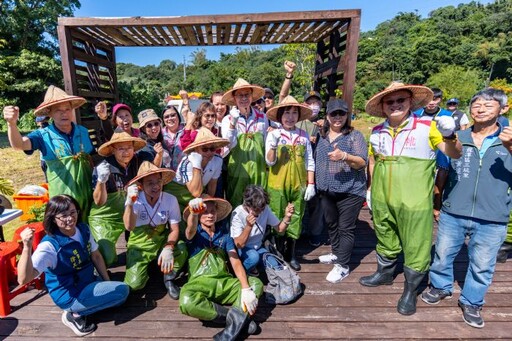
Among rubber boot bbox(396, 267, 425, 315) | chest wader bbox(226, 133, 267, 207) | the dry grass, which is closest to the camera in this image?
rubber boot bbox(396, 267, 425, 315)

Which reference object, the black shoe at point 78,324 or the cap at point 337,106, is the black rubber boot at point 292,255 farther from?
the black shoe at point 78,324

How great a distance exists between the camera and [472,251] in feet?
8.59

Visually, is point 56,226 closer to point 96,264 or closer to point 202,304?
point 96,264

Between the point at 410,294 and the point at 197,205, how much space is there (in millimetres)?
2024

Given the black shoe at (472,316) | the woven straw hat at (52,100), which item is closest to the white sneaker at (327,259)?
the black shoe at (472,316)

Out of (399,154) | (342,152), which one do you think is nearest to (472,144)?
(399,154)

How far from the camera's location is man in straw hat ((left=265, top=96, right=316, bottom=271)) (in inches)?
127

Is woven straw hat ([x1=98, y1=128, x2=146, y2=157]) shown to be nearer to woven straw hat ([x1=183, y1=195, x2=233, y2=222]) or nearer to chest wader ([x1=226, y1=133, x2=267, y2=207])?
woven straw hat ([x1=183, y1=195, x2=233, y2=222])

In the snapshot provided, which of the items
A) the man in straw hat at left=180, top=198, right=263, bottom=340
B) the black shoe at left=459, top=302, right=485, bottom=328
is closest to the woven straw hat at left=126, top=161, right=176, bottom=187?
the man in straw hat at left=180, top=198, right=263, bottom=340

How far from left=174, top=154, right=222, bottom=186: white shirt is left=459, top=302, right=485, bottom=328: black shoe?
8.25 ft

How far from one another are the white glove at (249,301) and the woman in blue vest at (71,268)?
3.48 ft

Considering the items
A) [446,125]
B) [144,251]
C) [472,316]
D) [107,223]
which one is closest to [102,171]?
[107,223]

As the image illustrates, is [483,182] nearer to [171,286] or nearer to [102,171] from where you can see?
[171,286]

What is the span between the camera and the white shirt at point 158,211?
9.69 ft
